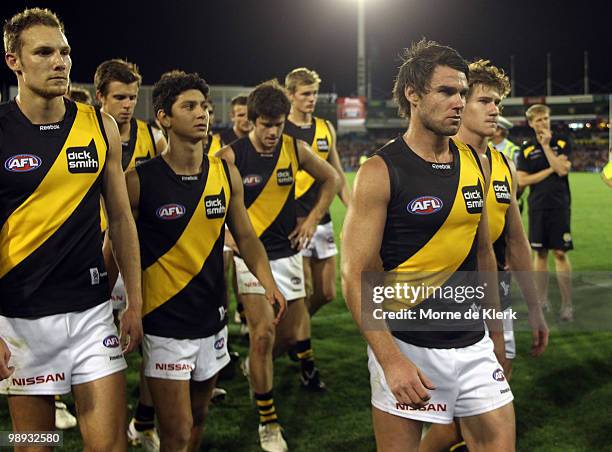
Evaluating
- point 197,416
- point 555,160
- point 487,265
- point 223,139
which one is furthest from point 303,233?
point 555,160

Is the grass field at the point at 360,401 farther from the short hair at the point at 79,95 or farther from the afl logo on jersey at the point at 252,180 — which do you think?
the short hair at the point at 79,95

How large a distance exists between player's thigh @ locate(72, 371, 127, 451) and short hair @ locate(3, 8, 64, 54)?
58.5 inches

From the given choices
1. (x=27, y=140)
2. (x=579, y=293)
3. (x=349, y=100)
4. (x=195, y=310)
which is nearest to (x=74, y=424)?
(x=195, y=310)

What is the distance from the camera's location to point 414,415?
3055 mm

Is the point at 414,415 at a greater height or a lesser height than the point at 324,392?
greater

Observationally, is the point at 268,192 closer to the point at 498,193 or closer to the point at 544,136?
the point at 498,193

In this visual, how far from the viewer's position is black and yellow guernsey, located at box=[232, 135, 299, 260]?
19.0 feet

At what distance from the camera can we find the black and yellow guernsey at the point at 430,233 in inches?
123

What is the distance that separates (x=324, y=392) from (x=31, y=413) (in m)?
2.99

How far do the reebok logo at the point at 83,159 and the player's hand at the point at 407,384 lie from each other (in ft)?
5.19

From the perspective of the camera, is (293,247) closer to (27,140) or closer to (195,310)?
(195,310)

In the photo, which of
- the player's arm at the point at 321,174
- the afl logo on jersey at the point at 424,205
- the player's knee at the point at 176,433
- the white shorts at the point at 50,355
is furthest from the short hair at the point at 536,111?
the white shorts at the point at 50,355

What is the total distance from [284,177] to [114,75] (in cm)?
146

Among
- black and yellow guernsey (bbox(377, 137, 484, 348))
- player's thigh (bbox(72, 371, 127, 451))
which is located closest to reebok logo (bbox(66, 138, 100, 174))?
player's thigh (bbox(72, 371, 127, 451))
